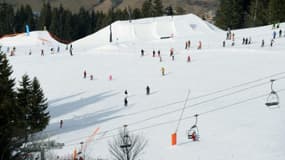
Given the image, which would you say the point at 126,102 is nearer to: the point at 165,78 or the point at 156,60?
the point at 165,78

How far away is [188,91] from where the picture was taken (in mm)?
41688

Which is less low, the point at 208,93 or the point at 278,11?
the point at 278,11

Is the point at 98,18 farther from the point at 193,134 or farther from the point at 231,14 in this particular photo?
the point at 193,134

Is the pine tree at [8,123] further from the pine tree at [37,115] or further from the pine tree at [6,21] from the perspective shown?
the pine tree at [6,21]

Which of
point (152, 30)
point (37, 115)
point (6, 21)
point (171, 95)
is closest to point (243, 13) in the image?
point (152, 30)

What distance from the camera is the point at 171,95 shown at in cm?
4112

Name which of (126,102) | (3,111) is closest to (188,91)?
(126,102)

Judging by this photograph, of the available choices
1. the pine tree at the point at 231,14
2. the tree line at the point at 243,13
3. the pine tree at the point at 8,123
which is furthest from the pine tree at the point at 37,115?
the pine tree at the point at 231,14

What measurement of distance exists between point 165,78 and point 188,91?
5.46m

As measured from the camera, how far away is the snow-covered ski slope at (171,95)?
2764 cm

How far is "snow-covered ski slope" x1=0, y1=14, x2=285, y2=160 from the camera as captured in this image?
27.6m

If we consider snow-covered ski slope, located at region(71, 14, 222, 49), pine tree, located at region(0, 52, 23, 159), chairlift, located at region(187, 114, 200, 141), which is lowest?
chairlift, located at region(187, 114, 200, 141)

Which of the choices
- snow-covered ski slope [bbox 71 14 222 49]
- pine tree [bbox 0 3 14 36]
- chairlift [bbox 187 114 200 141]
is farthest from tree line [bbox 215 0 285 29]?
chairlift [bbox 187 114 200 141]

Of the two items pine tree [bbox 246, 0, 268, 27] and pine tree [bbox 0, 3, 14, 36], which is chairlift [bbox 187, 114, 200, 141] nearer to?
pine tree [bbox 246, 0, 268, 27]
